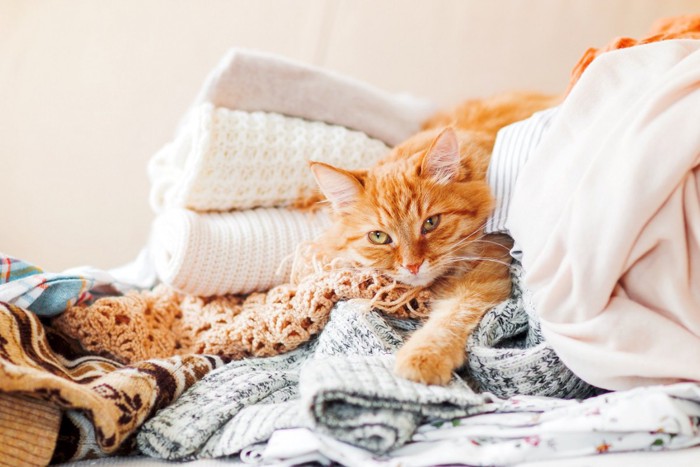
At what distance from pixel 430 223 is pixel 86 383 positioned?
0.71 m

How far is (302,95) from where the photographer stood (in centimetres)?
156

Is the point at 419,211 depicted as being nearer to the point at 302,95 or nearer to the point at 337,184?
the point at 337,184

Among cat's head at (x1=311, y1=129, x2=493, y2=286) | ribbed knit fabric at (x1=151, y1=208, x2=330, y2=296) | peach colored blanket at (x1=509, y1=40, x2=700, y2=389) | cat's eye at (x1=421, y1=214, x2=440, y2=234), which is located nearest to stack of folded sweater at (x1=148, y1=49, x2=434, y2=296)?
ribbed knit fabric at (x1=151, y1=208, x2=330, y2=296)

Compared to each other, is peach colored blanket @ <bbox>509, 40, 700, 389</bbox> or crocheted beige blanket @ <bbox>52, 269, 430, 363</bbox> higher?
peach colored blanket @ <bbox>509, 40, 700, 389</bbox>

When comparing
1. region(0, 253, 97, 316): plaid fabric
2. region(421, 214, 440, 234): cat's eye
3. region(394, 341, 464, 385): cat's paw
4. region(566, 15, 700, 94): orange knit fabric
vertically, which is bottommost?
region(0, 253, 97, 316): plaid fabric

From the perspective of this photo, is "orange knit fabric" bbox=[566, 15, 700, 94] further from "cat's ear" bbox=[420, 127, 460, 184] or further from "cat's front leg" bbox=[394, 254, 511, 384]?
"cat's front leg" bbox=[394, 254, 511, 384]

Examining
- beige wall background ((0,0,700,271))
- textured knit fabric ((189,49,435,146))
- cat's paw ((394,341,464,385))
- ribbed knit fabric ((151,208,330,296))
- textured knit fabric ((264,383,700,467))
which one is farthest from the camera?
beige wall background ((0,0,700,271))

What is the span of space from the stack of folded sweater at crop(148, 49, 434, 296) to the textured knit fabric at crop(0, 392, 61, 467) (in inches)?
17.4

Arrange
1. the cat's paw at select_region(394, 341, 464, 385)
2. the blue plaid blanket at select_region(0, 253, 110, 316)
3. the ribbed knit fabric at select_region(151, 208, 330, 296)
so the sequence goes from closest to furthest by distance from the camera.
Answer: the cat's paw at select_region(394, 341, 464, 385) < the blue plaid blanket at select_region(0, 253, 110, 316) < the ribbed knit fabric at select_region(151, 208, 330, 296)

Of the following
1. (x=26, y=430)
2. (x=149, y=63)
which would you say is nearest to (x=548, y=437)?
(x=26, y=430)

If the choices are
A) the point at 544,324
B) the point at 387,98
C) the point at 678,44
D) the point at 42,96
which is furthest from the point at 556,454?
the point at 42,96

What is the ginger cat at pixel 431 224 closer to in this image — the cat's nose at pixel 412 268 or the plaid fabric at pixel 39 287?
the cat's nose at pixel 412 268

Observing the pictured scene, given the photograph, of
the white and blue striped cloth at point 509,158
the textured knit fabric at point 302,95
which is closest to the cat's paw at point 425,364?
the white and blue striped cloth at point 509,158

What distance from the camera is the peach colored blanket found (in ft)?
2.77
